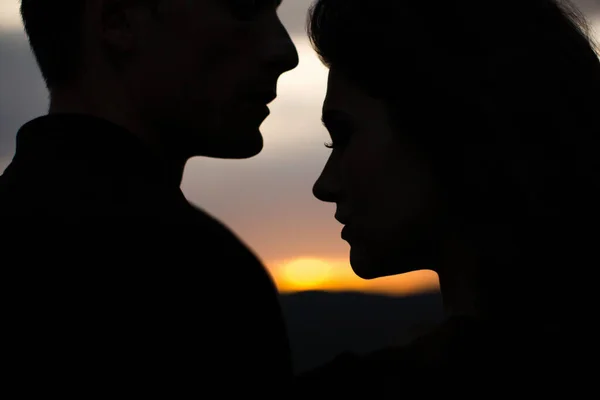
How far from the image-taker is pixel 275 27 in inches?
100

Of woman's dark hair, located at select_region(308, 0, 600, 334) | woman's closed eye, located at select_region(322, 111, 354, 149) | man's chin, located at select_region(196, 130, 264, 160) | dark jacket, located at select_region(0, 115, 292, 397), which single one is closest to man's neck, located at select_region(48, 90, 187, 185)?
man's chin, located at select_region(196, 130, 264, 160)

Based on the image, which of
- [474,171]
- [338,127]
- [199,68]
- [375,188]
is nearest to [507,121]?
[474,171]

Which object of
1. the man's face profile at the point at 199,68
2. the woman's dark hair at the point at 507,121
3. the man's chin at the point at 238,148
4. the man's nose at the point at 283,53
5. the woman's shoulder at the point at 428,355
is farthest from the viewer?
the man's nose at the point at 283,53

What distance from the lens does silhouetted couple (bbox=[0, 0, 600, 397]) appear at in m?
1.62

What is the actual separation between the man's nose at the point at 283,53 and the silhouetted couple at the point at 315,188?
0.03 ft

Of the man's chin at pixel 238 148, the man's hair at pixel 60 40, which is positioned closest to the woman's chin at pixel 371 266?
the man's chin at pixel 238 148

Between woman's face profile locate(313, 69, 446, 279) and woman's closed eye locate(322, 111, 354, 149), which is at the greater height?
woman's closed eye locate(322, 111, 354, 149)

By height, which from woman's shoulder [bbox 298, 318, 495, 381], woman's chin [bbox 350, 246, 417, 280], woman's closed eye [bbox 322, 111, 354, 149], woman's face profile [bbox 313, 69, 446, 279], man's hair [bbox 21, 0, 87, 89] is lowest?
woman's shoulder [bbox 298, 318, 495, 381]

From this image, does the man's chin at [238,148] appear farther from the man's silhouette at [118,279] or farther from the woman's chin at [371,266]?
the woman's chin at [371,266]

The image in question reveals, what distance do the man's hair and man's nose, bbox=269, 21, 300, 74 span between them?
24.7 inches

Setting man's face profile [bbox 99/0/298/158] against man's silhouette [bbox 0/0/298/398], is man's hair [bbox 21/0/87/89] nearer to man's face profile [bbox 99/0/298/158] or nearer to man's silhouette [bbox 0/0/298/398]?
man's face profile [bbox 99/0/298/158]

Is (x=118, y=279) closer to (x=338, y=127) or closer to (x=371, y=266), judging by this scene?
(x=371, y=266)

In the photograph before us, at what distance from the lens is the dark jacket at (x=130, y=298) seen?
1595 millimetres

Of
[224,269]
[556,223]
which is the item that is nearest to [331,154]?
[556,223]
